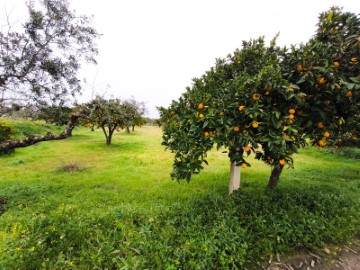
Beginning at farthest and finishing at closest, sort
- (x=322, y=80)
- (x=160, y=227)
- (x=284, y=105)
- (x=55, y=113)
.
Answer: (x=55, y=113), (x=160, y=227), (x=284, y=105), (x=322, y=80)

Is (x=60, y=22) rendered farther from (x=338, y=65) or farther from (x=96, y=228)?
(x=338, y=65)

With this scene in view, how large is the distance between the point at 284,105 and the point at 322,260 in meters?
2.37

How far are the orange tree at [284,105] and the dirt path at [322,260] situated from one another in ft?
4.76

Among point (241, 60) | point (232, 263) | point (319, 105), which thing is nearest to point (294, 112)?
point (319, 105)

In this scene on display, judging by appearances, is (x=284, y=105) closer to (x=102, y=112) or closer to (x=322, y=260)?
(x=322, y=260)

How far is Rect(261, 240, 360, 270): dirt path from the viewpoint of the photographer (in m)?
2.73

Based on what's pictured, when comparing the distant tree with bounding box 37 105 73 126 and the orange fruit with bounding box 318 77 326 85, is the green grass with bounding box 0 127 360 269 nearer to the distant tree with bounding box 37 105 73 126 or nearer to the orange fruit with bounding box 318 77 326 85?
the distant tree with bounding box 37 105 73 126

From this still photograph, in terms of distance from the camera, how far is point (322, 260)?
285 cm

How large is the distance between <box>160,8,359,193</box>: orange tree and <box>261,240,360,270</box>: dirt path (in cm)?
145

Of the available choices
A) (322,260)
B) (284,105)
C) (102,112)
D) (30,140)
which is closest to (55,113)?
(30,140)

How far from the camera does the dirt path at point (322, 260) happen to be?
8.96 ft

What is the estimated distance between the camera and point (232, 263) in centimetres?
253

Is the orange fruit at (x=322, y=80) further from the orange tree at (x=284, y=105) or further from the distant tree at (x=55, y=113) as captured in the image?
the distant tree at (x=55, y=113)

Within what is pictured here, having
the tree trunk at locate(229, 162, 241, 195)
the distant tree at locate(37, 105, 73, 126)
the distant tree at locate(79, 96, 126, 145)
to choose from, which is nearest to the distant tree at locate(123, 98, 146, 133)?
the distant tree at locate(79, 96, 126, 145)
